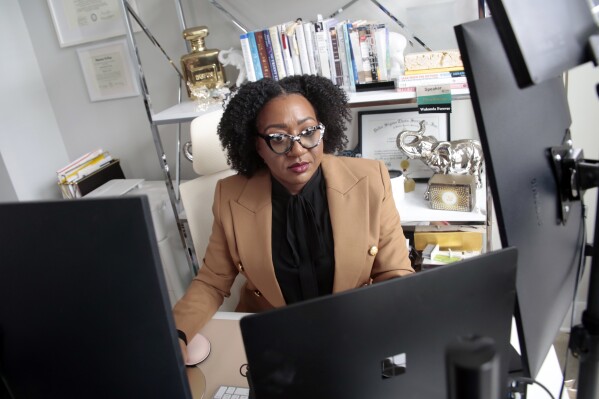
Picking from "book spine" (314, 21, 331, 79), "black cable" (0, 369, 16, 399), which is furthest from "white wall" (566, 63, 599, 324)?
"black cable" (0, 369, 16, 399)

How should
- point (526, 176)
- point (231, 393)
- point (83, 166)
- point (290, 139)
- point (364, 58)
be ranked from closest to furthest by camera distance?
point (526, 176) < point (231, 393) < point (290, 139) < point (364, 58) < point (83, 166)

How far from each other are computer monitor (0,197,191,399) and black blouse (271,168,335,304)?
2.68 feet

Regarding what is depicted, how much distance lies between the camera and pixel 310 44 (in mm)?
1902

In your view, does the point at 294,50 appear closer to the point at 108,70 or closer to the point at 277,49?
the point at 277,49

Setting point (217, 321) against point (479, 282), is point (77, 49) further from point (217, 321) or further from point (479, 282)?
point (479, 282)

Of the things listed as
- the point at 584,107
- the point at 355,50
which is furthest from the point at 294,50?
the point at 584,107

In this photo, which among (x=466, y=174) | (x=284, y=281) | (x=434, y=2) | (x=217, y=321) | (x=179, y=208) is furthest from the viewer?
(x=179, y=208)

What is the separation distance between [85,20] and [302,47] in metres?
1.35

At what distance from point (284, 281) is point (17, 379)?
830 millimetres

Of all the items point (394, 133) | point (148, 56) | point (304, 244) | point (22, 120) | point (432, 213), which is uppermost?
point (148, 56)

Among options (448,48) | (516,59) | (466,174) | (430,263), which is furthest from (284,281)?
(448,48)

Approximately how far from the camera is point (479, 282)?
0.52 m

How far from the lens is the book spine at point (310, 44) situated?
188 cm

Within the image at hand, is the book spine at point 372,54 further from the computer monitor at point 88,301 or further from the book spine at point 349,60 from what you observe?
the computer monitor at point 88,301
